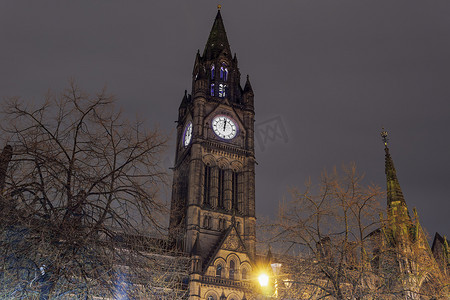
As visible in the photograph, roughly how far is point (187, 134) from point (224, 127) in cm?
508

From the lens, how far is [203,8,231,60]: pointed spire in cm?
6341

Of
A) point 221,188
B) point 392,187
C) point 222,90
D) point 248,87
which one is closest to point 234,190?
point 221,188

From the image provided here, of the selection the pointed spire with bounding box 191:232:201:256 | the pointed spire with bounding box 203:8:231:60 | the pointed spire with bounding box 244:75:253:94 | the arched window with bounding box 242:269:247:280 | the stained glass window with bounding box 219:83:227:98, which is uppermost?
the pointed spire with bounding box 203:8:231:60

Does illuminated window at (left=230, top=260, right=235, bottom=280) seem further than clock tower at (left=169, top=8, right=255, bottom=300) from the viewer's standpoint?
No

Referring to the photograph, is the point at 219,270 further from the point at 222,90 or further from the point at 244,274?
the point at 222,90

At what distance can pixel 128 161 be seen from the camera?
11195mm

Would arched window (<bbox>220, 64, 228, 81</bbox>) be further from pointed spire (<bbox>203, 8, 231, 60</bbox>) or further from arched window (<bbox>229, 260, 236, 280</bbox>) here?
arched window (<bbox>229, 260, 236, 280</bbox>)

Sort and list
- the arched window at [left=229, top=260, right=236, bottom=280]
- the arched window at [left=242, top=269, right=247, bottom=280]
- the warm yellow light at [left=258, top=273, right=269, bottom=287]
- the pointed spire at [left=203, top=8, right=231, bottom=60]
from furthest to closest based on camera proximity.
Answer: the pointed spire at [left=203, top=8, right=231, bottom=60] < the arched window at [left=242, top=269, right=247, bottom=280] < the arched window at [left=229, top=260, right=236, bottom=280] < the warm yellow light at [left=258, top=273, right=269, bottom=287]

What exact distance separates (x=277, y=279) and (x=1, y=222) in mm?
11050

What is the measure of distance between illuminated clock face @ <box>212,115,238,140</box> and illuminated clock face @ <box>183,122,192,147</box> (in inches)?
132

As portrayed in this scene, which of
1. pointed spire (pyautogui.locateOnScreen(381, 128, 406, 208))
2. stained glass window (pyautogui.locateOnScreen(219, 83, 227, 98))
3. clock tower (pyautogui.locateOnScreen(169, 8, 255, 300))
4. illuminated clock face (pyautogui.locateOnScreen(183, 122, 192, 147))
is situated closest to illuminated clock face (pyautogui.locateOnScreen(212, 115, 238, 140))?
clock tower (pyautogui.locateOnScreen(169, 8, 255, 300))

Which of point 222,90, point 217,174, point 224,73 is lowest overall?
point 217,174

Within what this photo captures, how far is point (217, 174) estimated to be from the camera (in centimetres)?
5325

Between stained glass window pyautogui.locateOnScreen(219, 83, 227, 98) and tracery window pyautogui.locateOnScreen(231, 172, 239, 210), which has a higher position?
stained glass window pyautogui.locateOnScreen(219, 83, 227, 98)
